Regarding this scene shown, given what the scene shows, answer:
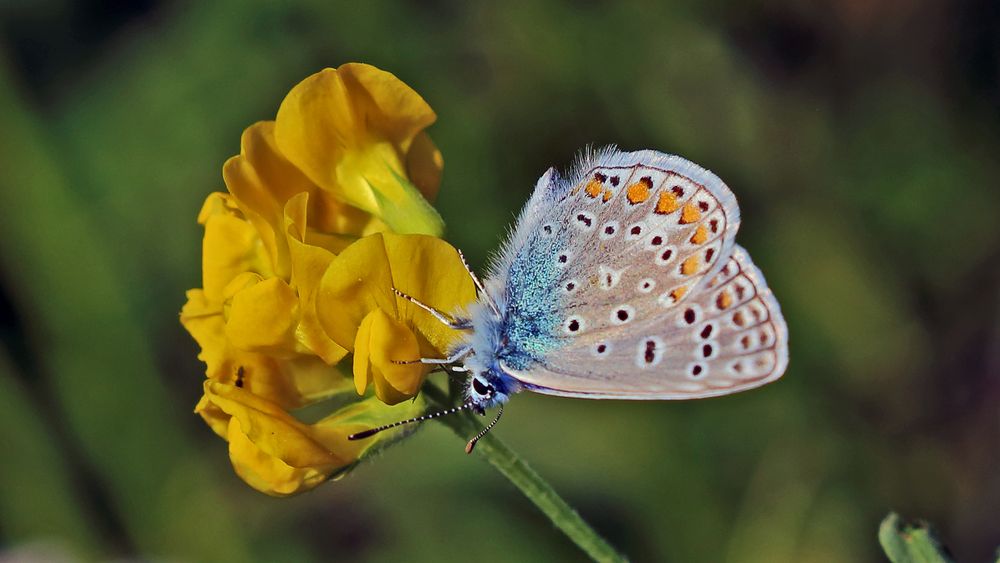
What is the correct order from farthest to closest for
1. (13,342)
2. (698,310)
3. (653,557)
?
1. (13,342)
2. (653,557)
3. (698,310)

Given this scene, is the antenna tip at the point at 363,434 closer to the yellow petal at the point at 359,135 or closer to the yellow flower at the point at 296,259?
the yellow flower at the point at 296,259

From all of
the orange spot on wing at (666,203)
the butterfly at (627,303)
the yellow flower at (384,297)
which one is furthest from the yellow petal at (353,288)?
the orange spot on wing at (666,203)

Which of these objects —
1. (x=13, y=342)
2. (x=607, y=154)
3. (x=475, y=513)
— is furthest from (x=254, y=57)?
(x=607, y=154)

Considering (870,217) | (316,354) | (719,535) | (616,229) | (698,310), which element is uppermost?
(316,354)

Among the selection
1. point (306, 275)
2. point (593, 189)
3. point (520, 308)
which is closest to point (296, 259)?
point (306, 275)

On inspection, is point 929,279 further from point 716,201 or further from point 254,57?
point 254,57

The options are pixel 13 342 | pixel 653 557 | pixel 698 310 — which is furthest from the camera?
pixel 13 342
